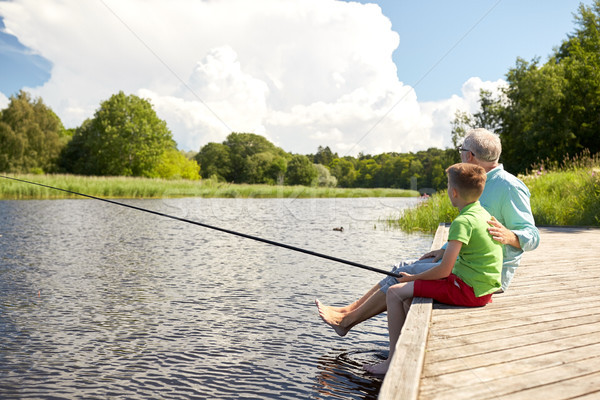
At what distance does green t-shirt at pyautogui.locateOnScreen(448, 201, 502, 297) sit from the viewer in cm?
291

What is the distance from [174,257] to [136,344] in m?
5.12

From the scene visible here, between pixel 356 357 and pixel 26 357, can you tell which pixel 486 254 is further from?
pixel 26 357

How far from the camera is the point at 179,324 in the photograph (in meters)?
4.98

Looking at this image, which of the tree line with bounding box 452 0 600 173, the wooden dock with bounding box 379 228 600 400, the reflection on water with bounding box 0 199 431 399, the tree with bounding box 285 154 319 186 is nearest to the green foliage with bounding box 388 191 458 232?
the reflection on water with bounding box 0 199 431 399

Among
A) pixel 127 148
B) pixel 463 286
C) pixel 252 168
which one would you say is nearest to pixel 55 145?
pixel 127 148

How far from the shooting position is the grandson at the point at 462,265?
2957 millimetres

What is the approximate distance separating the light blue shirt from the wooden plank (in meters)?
0.70

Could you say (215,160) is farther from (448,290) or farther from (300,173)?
(448,290)

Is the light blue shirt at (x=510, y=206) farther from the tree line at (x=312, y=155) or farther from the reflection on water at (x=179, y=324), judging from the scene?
the tree line at (x=312, y=155)

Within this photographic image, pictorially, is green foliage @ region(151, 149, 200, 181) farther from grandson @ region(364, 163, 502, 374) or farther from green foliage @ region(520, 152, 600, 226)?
grandson @ region(364, 163, 502, 374)

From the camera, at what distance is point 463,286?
3252 millimetres

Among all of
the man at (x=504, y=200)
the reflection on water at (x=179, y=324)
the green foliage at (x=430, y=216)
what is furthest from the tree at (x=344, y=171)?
the man at (x=504, y=200)

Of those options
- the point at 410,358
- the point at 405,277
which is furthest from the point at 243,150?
the point at 410,358

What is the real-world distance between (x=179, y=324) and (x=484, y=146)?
332 centimetres
